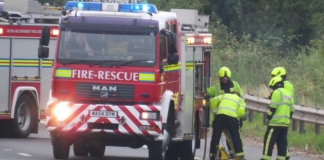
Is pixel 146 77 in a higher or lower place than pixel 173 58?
lower

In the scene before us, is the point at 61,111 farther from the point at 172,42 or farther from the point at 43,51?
the point at 172,42

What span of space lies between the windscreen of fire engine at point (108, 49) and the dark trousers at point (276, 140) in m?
2.50

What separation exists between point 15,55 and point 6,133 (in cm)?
177

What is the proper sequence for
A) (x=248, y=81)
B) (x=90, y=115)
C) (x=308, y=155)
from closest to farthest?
1. (x=90, y=115)
2. (x=308, y=155)
3. (x=248, y=81)

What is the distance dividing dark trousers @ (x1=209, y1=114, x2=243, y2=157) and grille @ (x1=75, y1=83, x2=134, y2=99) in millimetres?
1765

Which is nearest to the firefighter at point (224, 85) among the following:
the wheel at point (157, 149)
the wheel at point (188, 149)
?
the wheel at point (188, 149)

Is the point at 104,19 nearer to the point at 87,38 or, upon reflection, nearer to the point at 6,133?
the point at 87,38

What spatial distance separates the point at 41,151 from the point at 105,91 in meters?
3.12

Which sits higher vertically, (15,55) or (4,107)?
(15,55)

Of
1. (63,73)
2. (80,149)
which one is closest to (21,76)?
(80,149)

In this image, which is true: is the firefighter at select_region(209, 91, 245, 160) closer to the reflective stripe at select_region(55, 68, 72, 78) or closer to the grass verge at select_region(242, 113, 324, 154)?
the reflective stripe at select_region(55, 68, 72, 78)

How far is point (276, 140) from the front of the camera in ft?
45.3

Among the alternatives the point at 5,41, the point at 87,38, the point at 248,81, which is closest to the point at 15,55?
the point at 5,41

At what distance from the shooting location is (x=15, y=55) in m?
17.2
